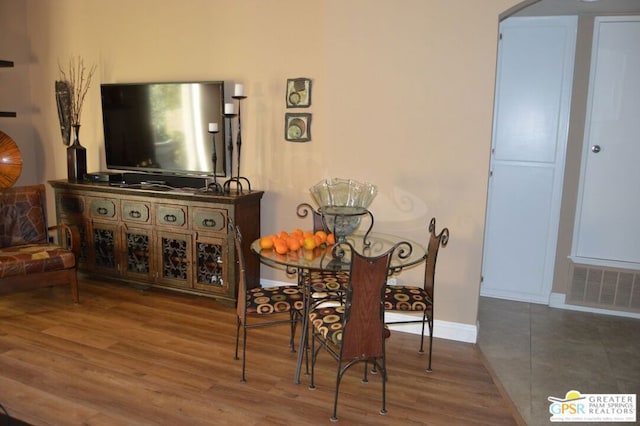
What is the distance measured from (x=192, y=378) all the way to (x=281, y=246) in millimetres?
930

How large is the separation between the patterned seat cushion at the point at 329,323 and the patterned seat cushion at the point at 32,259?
2294 millimetres

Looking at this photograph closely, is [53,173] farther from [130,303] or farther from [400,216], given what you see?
[400,216]

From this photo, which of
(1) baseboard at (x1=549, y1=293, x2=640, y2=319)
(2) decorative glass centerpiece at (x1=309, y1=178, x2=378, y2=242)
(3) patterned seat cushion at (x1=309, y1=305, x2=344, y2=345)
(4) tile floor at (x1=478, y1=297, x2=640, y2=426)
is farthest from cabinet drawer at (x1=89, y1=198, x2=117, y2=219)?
(1) baseboard at (x1=549, y1=293, x2=640, y2=319)

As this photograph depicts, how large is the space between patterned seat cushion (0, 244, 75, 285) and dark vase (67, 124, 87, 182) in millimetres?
770

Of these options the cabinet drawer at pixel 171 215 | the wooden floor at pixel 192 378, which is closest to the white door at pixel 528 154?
the wooden floor at pixel 192 378

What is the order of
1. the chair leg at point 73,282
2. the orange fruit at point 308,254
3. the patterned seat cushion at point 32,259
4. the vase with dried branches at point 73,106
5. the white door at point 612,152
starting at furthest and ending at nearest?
the vase with dried branches at point 73,106 < the chair leg at point 73,282 < the white door at point 612,152 < the patterned seat cushion at point 32,259 < the orange fruit at point 308,254

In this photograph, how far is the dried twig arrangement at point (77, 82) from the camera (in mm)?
4734

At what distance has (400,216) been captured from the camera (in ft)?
11.6

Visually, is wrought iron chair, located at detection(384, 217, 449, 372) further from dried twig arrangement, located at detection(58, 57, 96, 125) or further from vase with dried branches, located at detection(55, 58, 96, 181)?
dried twig arrangement, located at detection(58, 57, 96, 125)

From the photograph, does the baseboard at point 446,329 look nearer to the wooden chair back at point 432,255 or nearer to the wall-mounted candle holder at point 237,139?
the wooden chair back at point 432,255

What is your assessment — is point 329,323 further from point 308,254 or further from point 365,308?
point 308,254

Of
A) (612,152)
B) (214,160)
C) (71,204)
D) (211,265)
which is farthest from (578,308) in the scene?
(71,204)

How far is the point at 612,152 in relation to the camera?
13.0 ft

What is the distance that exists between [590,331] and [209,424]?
2.88m
